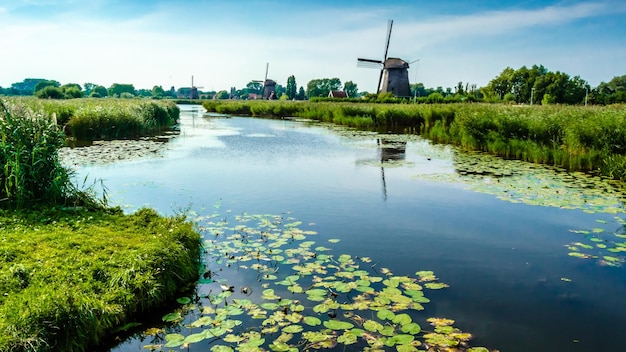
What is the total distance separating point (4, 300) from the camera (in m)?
3.73

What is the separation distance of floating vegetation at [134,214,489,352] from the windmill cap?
161 feet

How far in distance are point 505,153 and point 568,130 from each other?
2515 millimetres

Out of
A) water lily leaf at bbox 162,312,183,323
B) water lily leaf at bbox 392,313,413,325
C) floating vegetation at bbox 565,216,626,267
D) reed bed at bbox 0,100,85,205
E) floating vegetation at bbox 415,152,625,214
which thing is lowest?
water lily leaf at bbox 162,312,183,323

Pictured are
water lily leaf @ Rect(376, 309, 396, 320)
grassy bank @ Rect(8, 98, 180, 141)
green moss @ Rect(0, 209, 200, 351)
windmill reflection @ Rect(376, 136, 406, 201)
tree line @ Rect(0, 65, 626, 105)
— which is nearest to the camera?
green moss @ Rect(0, 209, 200, 351)

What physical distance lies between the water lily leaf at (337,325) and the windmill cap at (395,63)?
5111 cm

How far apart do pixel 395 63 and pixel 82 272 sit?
5159 centimetres

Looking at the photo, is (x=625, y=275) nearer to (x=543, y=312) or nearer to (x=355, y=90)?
(x=543, y=312)

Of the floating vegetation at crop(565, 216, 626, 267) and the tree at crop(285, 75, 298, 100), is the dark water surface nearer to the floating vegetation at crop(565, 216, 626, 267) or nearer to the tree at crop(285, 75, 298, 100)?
the floating vegetation at crop(565, 216, 626, 267)

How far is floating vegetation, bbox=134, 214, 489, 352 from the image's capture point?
12.9ft

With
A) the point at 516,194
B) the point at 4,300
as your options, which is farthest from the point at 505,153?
the point at 4,300

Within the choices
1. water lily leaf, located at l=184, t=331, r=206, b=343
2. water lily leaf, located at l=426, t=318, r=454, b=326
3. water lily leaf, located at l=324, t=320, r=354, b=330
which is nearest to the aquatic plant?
water lily leaf, located at l=184, t=331, r=206, b=343

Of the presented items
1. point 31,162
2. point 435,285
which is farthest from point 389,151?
point 31,162

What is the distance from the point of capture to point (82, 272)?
4.40m

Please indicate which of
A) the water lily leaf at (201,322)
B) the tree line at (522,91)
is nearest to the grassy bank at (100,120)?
the water lily leaf at (201,322)
